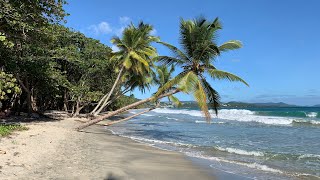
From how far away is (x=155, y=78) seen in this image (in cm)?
→ 3095

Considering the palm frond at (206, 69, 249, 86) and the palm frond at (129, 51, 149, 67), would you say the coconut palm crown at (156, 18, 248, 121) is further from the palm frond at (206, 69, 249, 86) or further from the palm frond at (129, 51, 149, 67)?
the palm frond at (129, 51, 149, 67)

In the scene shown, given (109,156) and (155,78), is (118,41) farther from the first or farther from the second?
(109,156)

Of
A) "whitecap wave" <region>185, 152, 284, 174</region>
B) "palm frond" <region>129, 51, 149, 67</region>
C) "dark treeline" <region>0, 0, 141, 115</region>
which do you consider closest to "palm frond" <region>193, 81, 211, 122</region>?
"whitecap wave" <region>185, 152, 284, 174</region>

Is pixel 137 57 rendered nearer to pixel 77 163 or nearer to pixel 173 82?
pixel 173 82

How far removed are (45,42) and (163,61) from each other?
5.36 metres

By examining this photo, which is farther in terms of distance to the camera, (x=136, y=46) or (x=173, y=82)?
(x=136, y=46)

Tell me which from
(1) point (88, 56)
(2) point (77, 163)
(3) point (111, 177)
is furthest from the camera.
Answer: (1) point (88, 56)

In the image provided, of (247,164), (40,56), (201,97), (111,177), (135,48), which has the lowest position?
(247,164)

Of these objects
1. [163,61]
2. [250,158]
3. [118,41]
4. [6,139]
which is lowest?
[250,158]

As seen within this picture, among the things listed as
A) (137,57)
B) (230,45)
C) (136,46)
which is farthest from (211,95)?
(136,46)

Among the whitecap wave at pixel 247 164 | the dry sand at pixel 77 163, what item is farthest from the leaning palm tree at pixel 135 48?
the dry sand at pixel 77 163

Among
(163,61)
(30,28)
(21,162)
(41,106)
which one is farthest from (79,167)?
(41,106)

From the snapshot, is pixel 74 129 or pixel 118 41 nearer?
pixel 74 129

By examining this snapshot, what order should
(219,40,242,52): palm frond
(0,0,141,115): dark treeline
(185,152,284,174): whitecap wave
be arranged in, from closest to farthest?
(185,152,284,174): whitecap wave, (0,0,141,115): dark treeline, (219,40,242,52): palm frond
